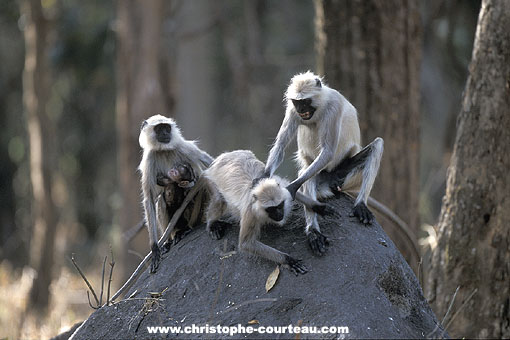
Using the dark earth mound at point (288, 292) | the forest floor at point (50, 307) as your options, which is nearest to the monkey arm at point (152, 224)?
the dark earth mound at point (288, 292)

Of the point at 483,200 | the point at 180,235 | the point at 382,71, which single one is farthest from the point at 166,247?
the point at 382,71

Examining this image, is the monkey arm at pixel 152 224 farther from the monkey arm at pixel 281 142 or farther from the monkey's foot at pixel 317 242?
the monkey's foot at pixel 317 242

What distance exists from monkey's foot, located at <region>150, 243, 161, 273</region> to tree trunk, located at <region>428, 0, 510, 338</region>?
251 cm

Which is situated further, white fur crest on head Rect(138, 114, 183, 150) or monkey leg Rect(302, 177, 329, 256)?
white fur crest on head Rect(138, 114, 183, 150)

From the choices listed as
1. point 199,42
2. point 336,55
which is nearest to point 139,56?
point 336,55

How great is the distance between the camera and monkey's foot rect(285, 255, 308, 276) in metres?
4.43

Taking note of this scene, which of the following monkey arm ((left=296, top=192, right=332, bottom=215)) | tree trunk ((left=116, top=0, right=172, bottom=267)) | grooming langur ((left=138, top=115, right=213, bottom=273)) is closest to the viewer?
monkey arm ((left=296, top=192, right=332, bottom=215))

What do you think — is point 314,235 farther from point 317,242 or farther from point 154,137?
point 154,137

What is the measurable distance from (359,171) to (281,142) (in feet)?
1.96

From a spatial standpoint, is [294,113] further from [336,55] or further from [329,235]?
[336,55]

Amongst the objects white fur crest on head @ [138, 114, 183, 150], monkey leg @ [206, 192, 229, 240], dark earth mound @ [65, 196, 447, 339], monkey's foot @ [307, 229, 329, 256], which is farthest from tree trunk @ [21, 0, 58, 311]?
monkey's foot @ [307, 229, 329, 256]

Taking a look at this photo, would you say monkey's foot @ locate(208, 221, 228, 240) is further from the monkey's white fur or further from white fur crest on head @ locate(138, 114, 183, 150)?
white fur crest on head @ locate(138, 114, 183, 150)

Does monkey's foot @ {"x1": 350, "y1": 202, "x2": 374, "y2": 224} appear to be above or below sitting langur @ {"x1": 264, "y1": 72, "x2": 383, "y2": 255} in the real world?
below

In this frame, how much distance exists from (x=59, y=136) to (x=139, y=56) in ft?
36.3
